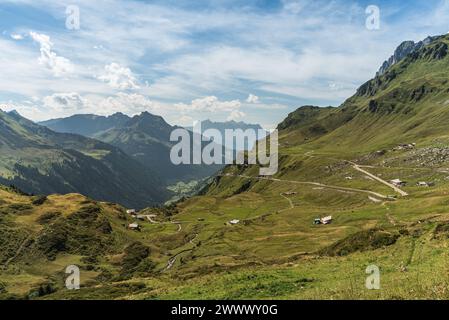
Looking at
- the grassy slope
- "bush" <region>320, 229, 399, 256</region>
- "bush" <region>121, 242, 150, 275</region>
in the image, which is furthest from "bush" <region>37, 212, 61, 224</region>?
"bush" <region>320, 229, 399, 256</region>

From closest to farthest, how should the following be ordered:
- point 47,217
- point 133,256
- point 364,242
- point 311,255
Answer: point 364,242, point 311,255, point 133,256, point 47,217

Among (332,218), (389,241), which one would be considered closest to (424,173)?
(332,218)

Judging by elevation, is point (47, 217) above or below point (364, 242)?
above
